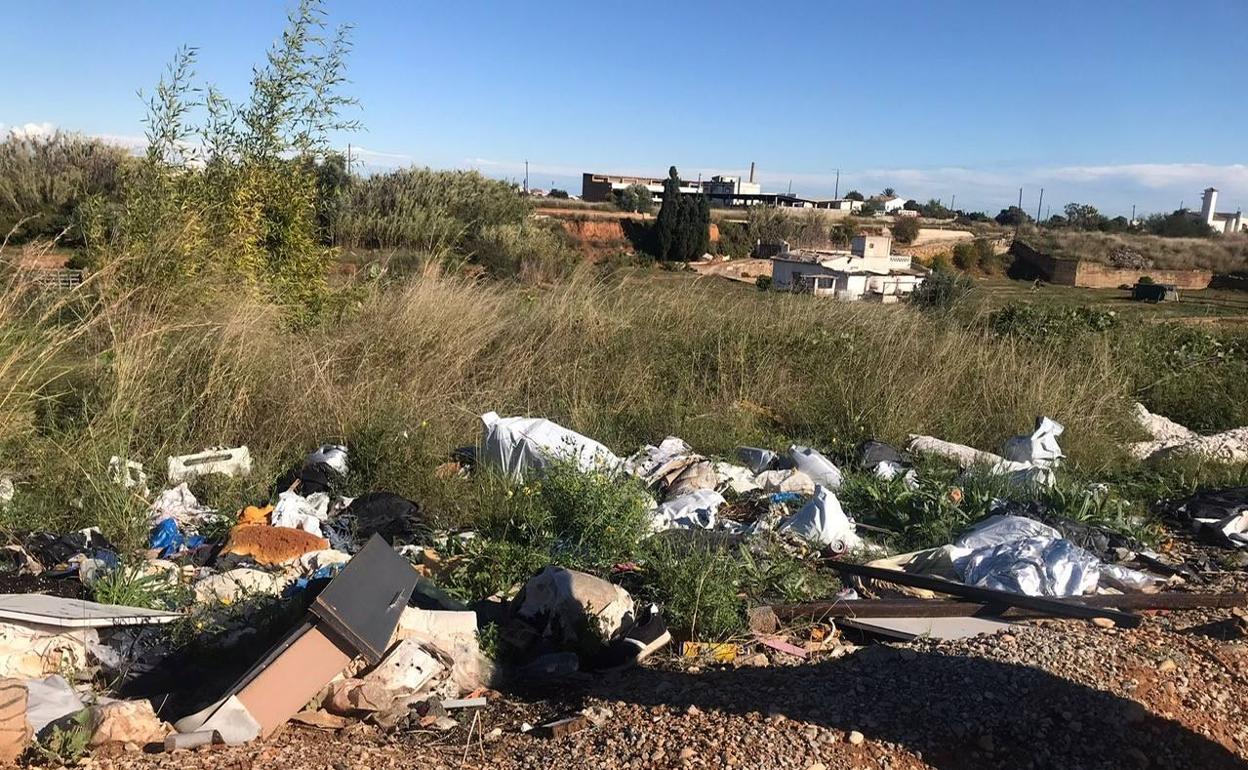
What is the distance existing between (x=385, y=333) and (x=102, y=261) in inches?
75.7

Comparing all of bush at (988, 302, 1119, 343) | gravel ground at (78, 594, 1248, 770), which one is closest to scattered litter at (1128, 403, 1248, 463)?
bush at (988, 302, 1119, 343)

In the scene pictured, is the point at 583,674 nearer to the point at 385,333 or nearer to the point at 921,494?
the point at 921,494

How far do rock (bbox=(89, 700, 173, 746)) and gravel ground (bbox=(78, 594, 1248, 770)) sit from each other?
7 centimetres

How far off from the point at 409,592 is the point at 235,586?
88cm

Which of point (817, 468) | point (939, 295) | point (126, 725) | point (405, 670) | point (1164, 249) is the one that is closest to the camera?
point (126, 725)

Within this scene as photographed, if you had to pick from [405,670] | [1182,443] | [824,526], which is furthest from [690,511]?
[1182,443]

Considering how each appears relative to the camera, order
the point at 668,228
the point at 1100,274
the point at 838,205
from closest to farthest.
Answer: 1. the point at 668,228
2. the point at 1100,274
3. the point at 838,205

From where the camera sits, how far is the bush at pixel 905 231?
53781 mm

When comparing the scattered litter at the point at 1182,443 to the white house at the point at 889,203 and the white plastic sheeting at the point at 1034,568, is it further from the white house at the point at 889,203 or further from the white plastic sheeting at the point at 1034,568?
the white house at the point at 889,203

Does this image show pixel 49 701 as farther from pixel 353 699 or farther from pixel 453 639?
pixel 453 639

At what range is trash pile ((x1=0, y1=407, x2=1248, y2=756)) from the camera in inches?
107

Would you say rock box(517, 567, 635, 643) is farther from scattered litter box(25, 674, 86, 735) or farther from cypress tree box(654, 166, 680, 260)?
cypress tree box(654, 166, 680, 260)

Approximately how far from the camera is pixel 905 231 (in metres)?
54.6

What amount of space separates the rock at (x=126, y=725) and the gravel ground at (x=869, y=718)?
0.07 metres
